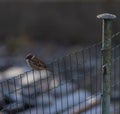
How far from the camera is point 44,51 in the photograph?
6773mm

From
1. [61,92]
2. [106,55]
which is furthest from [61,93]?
[106,55]

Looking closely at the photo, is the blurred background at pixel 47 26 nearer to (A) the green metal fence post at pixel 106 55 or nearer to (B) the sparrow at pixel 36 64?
(B) the sparrow at pixel 36 64

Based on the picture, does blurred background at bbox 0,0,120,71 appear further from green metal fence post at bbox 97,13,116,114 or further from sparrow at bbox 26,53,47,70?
green metal fence post at bbox 97,13,116,114

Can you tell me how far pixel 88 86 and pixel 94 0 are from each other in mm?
2106

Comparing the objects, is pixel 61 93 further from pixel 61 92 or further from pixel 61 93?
pixel 61 92

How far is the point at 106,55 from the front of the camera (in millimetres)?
2174

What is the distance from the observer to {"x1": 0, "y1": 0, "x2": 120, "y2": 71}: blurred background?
6703mm

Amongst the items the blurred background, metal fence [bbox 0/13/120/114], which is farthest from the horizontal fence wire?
the blurred background

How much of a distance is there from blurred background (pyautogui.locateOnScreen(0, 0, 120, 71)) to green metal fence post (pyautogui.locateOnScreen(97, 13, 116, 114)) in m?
4.34

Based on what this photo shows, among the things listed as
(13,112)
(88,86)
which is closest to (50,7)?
(88,86)

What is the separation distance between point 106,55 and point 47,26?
490 centimetres

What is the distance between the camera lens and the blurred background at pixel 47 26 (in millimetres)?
6703

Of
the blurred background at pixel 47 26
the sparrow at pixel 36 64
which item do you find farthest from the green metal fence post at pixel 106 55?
the blurred background at pixel 47 26

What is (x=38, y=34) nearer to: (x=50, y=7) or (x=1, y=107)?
(x=50, y=7)
